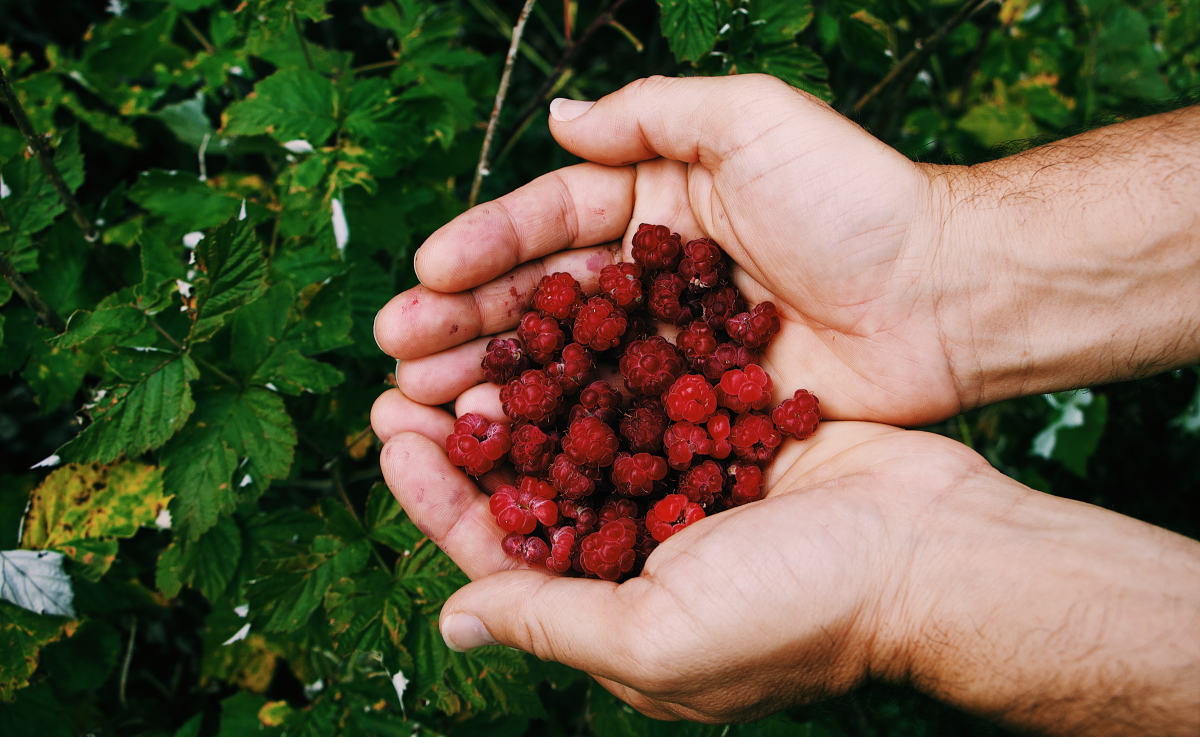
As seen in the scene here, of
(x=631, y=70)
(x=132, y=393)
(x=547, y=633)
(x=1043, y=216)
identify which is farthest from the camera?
(x=631, y=70)

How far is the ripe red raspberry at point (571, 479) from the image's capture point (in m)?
2.38

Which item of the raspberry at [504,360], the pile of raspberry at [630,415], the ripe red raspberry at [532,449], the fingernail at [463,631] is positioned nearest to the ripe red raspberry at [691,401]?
the pile of raspberry at [630,415]

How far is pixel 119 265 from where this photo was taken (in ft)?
9.78

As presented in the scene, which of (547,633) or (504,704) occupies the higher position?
(547,633)

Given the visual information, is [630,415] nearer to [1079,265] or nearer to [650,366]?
[650,366]

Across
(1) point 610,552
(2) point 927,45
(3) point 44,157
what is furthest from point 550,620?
(2) point 927,45

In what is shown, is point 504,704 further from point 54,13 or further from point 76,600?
point 54,13

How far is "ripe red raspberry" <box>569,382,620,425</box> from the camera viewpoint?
258cm

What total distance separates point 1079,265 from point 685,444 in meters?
1.55

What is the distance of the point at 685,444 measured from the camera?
8.05ft

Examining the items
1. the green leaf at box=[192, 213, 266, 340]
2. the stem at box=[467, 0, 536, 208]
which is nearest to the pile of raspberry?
the stem at box=[467, 0, 536, 208]

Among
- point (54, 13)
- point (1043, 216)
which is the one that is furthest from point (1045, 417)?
point (54, 13)

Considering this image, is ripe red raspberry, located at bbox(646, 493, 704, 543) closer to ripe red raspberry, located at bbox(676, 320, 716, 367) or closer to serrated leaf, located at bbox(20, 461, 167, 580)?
ripe red raspberry, located at bbox(676, 320, 716, 367)

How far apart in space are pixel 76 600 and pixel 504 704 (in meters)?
1.72
